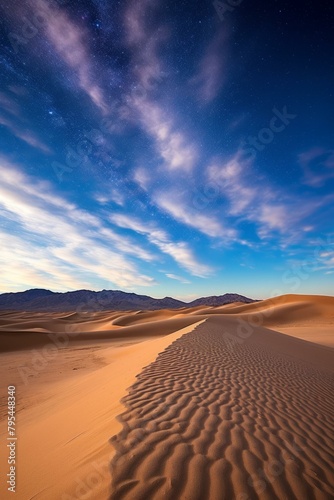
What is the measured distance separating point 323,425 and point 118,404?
3398mm

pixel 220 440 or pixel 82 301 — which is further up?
pixel 82 301

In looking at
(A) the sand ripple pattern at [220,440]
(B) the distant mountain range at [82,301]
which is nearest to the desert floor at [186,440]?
(A) the sand ripple pattern at [220,440]

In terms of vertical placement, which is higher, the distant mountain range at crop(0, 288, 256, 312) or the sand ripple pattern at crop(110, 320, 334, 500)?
the distant mountain range at crop(0, 288, 256, 312)

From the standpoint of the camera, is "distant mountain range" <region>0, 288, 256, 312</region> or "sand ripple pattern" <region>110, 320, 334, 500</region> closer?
"sand ripple pattern" <region>110, 320, 334, 500</region>

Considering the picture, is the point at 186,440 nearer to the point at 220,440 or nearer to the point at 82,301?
the point at 220,440

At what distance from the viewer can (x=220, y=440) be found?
2654mm

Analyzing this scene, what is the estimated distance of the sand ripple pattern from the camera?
2.01m

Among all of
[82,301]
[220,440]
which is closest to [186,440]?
[220,440]

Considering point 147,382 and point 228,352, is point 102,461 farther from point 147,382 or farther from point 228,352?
point 228,352

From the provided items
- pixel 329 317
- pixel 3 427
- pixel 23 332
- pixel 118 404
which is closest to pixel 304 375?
pixel 118 404

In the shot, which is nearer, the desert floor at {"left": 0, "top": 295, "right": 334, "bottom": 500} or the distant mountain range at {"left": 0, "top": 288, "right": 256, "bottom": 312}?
the desert floor at {"left": 0, "top": 295, "right": 334, "bottom": 500}

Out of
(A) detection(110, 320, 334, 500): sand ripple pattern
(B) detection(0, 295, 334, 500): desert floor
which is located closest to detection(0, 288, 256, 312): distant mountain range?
(B) detection(0, 295, 334, 500): desert floor

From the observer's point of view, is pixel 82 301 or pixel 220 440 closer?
pixel 220 440

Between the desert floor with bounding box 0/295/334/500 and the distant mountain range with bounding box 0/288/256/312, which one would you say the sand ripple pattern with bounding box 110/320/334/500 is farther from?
the distant mountain range with bounding box 0/288/256/312
